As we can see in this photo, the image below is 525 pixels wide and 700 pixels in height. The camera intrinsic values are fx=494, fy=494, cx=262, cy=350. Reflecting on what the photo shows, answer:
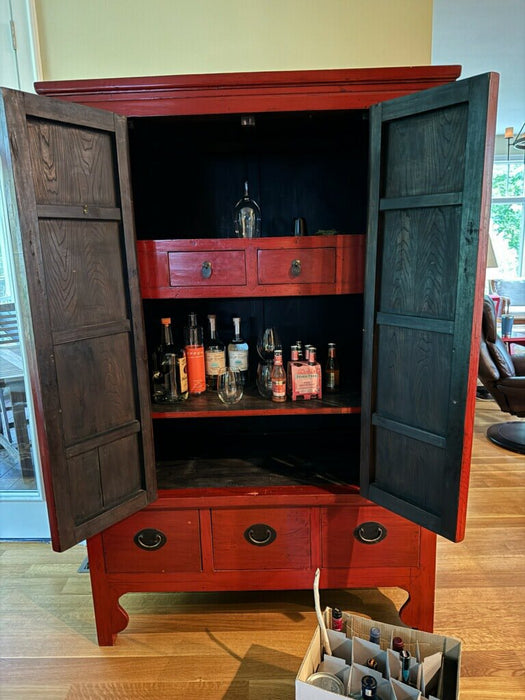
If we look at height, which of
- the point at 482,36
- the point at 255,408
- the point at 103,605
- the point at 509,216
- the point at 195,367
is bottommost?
the point at 103,605

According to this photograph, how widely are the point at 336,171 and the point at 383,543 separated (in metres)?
1.37

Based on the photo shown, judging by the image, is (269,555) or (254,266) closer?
(254,266)

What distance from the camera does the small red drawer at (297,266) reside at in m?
1.55

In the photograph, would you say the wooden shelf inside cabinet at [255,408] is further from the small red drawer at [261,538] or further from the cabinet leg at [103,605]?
the cabinet leg at [103,605]

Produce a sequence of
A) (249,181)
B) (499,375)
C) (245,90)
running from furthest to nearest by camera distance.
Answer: (499,375), (249,181), (245,90)

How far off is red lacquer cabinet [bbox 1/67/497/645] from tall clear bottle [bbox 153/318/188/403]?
73 mm

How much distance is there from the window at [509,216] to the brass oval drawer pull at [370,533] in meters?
6.58

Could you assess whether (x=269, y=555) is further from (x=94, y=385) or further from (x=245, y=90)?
(x=245, y=90)

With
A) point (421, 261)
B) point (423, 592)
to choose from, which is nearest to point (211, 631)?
point (423, 592)

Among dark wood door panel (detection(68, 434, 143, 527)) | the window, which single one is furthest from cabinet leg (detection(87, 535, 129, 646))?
the window

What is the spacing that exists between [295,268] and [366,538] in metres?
0.94

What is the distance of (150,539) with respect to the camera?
5.55 ft

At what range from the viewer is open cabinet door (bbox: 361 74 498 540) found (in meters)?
1.23

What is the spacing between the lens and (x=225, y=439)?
2.09 metres
